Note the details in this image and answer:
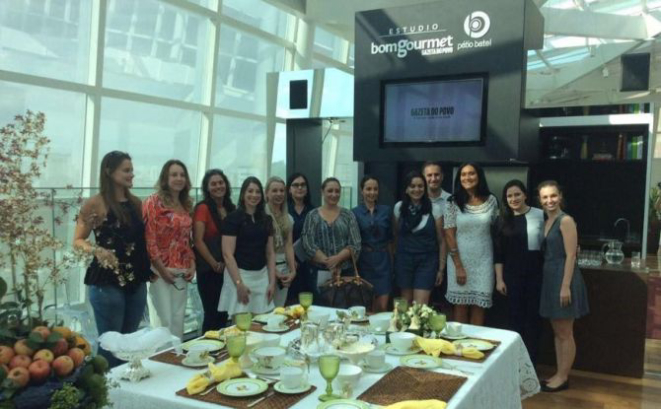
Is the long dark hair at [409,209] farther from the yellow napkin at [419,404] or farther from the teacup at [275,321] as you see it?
the yellow napkin at [419,404]

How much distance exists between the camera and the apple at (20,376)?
133cm

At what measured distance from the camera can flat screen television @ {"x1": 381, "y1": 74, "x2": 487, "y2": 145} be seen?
4531mm

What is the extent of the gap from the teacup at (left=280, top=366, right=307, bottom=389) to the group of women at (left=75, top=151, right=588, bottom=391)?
158 cm

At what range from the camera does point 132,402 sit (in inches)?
72.7

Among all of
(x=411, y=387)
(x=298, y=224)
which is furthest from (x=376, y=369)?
(x=298, y=224)

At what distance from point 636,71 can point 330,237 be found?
22.8 ft

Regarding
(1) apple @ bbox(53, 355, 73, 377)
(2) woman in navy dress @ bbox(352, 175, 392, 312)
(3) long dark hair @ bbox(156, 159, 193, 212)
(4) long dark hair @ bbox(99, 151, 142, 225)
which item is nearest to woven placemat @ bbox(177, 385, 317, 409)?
(1) apple @ bbox(53, 355, 73, 377)

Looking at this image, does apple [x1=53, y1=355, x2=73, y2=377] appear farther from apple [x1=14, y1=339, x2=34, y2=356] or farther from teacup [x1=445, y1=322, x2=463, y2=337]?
teacup [x1=445, y1=322, x2=463, y2=337]

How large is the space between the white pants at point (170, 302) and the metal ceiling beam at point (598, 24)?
7.47 meters

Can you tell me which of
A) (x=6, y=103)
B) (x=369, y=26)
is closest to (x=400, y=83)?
(x=369, y=26)

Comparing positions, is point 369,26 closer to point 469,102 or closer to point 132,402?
point 469,102

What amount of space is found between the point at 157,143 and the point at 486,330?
16.1 ft

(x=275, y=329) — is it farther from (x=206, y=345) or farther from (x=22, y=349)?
(x=22, y=349)

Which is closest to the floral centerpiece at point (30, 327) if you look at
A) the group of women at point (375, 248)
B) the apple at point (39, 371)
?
the apple at point (39, 371)
